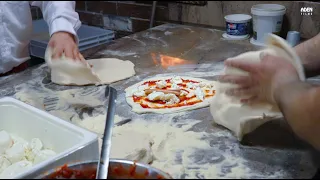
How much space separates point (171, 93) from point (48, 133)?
0.56 metres

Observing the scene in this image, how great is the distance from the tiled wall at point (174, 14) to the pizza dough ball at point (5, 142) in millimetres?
1731

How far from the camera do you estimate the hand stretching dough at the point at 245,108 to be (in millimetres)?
1164

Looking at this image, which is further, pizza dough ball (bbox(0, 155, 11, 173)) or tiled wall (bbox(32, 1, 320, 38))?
tiled wall (bbox(32, 1, 320, 38))

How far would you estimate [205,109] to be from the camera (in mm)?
1594

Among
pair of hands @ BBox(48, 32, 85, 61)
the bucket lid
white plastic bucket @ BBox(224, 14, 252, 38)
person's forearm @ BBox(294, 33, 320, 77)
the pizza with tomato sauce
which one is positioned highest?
person's forearm @ BBox(294, 33, 320, 77)

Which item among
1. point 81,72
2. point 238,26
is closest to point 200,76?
point 81,72

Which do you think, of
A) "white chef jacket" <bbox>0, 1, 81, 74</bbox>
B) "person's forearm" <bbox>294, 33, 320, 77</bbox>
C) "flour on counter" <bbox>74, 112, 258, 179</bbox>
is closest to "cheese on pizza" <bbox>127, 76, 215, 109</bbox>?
"flour on counter" <bbox>74, 112, 258, 179</bbox>

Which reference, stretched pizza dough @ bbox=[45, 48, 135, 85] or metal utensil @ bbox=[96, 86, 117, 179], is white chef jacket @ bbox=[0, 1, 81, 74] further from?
metal utensil @ bbox=[96, 86, 117, 179]

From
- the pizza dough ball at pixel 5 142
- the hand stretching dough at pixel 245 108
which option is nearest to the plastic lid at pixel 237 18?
the hand stretching dough at pixel 245 108

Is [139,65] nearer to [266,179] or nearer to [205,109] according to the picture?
[205,109]

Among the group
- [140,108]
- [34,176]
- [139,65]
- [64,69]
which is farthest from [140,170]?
[139,65]

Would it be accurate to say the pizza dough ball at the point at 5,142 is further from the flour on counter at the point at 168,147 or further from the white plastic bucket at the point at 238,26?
the white plastic bucket at the point at 238,26

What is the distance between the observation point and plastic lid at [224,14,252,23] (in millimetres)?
2447

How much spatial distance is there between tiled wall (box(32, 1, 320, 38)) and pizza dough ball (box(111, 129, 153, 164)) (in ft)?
4.90
